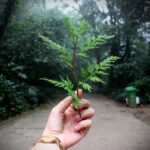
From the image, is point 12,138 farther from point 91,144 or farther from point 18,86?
point 18,86

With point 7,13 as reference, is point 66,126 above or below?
below

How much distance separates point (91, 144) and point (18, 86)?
4268mm

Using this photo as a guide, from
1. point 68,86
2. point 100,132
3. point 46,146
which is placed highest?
point 68,86

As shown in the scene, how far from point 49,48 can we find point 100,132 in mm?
4154

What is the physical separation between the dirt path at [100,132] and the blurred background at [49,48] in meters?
0.82

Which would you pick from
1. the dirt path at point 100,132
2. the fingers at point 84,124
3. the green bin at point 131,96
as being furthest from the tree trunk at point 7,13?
the fingers at point 84,124

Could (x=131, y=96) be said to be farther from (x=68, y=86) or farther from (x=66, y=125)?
(x=68, y=86)

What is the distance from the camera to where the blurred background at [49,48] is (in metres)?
9.08

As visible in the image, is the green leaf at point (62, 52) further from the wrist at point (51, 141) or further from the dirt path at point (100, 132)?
the dirt path at point (100, 132)

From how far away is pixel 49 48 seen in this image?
9617 mm

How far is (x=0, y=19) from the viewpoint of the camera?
359 inches

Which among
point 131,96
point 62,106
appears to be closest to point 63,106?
point 62,106

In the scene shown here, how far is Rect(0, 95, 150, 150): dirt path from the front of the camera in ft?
17.3

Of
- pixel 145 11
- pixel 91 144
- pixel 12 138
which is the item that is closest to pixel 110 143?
pixel 91 144
